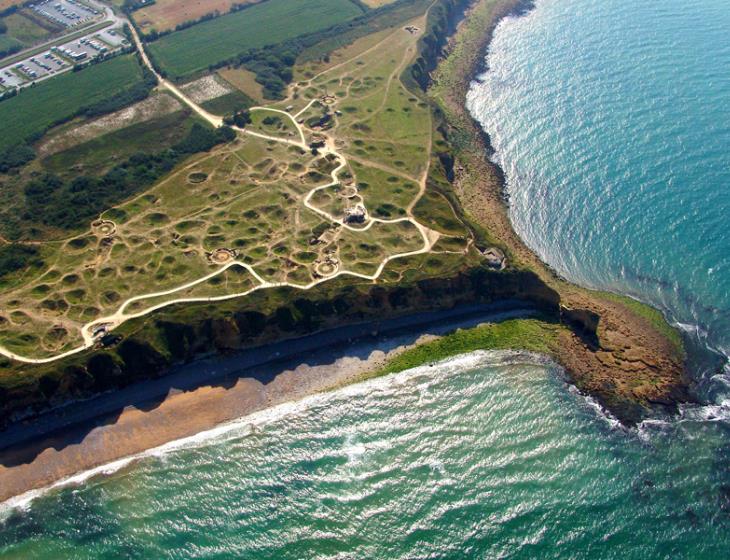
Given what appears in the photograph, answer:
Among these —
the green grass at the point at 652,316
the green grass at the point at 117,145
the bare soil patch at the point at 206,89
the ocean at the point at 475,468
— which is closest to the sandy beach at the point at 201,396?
the ocean at the point at 475,468

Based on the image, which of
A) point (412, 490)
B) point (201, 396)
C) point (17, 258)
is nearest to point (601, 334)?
point (412, 490)

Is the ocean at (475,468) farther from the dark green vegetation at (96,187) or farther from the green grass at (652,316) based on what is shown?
the dark green vegetation at (96,187)

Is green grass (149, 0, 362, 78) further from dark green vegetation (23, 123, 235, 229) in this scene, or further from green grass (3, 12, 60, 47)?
dark green vegetation (23, 123, 235, 229)

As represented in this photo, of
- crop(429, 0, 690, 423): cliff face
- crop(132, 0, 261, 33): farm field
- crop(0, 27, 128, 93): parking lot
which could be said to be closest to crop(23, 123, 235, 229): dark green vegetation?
crop(429, 0, 690, 423): cliff face

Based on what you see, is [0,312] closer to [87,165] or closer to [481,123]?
[87,165]

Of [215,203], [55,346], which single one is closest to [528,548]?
[55,346]

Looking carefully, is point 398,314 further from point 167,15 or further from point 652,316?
point 167,15
